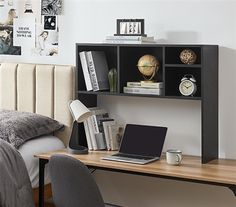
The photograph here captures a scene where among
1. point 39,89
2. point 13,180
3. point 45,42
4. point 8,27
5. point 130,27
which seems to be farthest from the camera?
point 8,27

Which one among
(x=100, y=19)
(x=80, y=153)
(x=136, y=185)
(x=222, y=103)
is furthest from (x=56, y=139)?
(x=222, y=103)

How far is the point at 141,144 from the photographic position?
324cm

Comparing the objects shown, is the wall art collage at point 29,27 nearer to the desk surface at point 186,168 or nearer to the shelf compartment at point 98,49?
the shelf compartment at point 98,49

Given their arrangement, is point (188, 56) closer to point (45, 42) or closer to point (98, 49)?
point (98, 49)

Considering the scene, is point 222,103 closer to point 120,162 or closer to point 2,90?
point 120,162

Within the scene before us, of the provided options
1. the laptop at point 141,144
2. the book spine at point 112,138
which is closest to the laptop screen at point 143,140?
the laptop at point 141,144

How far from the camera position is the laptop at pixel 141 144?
10.4 feet

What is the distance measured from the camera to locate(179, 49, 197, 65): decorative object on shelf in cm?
312

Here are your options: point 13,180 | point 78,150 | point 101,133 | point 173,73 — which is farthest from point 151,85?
point 13,180

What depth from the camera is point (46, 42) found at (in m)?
3.86

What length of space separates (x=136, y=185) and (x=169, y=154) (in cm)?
62

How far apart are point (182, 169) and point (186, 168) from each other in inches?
1.5

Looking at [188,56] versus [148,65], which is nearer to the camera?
[188,56]

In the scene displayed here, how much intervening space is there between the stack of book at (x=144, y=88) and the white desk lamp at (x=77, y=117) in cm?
28
